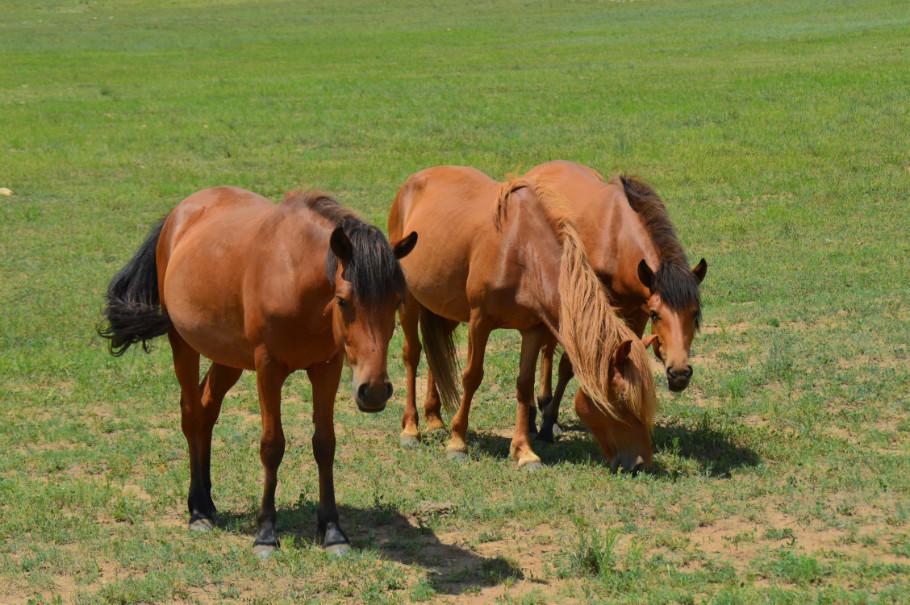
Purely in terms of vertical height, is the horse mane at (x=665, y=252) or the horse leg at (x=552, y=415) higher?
the horse mane at (x=665, y=252)

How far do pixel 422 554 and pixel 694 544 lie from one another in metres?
1.56

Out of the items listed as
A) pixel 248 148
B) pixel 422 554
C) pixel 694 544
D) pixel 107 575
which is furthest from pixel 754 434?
pixel 248 148

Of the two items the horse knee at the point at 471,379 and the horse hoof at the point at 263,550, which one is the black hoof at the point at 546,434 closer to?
the horse knee at the point at 471,379

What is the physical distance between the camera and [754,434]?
9391mm

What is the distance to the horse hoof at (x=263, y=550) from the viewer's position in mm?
7309

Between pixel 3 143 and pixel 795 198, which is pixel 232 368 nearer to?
pixel 795 198

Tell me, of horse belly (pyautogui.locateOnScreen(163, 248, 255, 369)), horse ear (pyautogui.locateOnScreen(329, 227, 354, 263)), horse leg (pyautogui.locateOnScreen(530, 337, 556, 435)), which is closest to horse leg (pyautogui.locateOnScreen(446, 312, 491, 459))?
horse leg (pyautogui.locateOnScreen(530, 337, 556, 435))

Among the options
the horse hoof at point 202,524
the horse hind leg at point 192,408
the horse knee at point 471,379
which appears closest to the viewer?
the horse hoof at point 202,524

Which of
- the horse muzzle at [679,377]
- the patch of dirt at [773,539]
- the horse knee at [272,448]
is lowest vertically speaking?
the patch of dirt at [773,539]

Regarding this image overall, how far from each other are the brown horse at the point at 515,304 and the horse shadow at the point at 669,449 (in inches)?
11.6

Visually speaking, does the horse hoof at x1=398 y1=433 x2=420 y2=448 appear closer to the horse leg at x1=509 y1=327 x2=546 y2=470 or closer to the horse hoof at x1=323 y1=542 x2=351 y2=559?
the horse leg at x1=509 y1=327 x2=546 y2=470

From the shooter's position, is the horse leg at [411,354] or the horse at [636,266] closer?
the horse at [636,266]

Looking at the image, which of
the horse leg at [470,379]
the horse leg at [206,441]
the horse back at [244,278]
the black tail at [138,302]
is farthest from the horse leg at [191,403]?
the horse leg at [470,379]

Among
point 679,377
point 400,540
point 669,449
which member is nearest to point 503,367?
point 669,449
